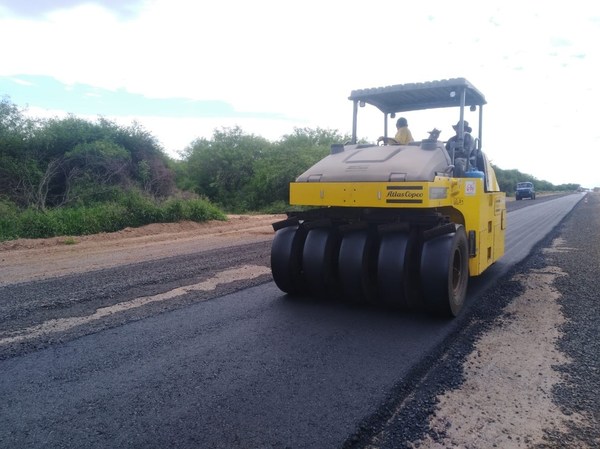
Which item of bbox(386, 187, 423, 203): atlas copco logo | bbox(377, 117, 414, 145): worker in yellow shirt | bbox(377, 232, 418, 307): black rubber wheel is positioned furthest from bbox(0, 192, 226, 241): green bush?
bbox(386, 187, 423, 203): atlas copco logo

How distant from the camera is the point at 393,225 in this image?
5.24m

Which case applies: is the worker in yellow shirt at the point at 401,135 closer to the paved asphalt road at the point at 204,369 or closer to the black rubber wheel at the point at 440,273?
the black rubber wheel at the point at 440,273

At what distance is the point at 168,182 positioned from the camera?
21.0 m

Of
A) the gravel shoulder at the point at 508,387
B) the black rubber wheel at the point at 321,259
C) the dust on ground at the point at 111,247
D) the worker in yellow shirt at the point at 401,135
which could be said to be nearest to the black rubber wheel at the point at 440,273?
the gravel shoulder at the point at 508,387

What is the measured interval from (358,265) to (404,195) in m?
0.95

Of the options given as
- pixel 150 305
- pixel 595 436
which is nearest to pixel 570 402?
pixel 595 436

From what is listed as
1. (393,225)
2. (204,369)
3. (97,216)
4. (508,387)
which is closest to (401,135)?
(393,225)

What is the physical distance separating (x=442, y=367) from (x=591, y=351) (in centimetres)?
146

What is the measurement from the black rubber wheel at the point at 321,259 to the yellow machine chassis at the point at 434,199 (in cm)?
40

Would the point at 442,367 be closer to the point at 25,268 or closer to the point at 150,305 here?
the point at 150,305

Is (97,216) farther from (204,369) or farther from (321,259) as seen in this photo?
(204,369)

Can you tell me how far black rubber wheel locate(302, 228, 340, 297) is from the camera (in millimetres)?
5641

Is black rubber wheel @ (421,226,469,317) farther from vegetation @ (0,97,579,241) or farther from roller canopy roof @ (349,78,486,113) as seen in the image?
vegetation @ (0,97,579,241)

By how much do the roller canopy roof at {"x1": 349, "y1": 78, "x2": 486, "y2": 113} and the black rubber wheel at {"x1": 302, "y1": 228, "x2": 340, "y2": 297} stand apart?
2227 millimetres
